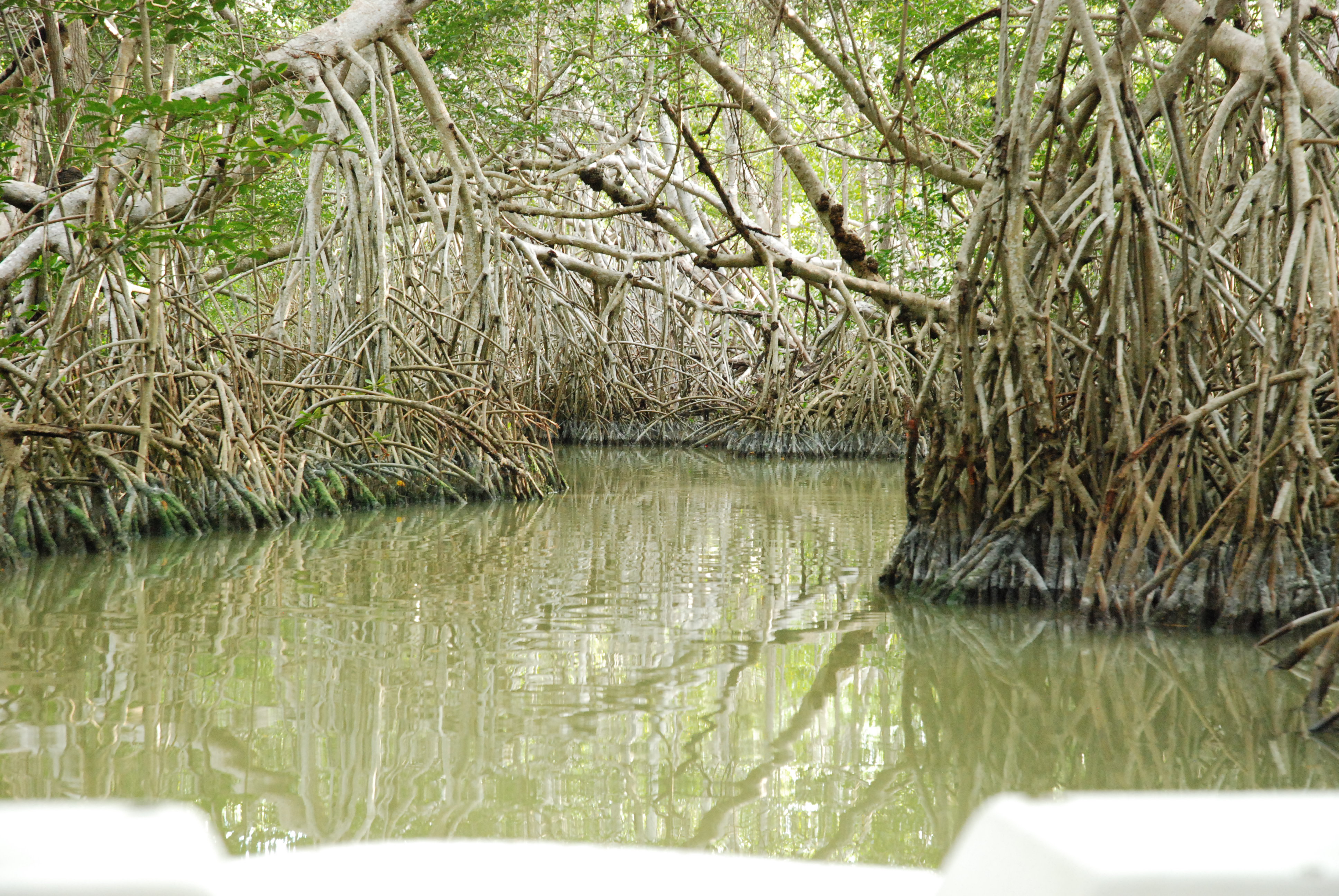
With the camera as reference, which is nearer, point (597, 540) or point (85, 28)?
point (597, 540)

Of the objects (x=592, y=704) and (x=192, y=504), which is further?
(x=192, y=504)

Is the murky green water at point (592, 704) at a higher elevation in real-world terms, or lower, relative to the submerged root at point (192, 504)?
higher

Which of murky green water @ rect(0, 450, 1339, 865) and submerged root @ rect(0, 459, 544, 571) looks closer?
murky green water @ rect(0, 450, 1339, 865)

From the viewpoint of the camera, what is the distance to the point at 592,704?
7.51 ft

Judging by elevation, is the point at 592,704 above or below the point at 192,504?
above

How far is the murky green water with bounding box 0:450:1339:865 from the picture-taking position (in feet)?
5.73

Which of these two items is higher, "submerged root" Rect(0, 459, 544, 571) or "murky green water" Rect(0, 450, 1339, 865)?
"murky green water" Rect(0, 450, 1339, 865)

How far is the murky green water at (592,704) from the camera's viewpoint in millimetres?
1745

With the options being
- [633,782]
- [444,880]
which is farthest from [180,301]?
[444,880]

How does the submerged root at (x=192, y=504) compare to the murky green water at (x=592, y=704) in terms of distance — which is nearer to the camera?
the murky green water at (x=592, y=704)

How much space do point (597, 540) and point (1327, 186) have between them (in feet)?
9.16

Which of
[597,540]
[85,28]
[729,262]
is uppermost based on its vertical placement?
[85,28]

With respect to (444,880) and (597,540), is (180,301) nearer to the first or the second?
(597,540)

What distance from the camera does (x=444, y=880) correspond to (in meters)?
0.63
